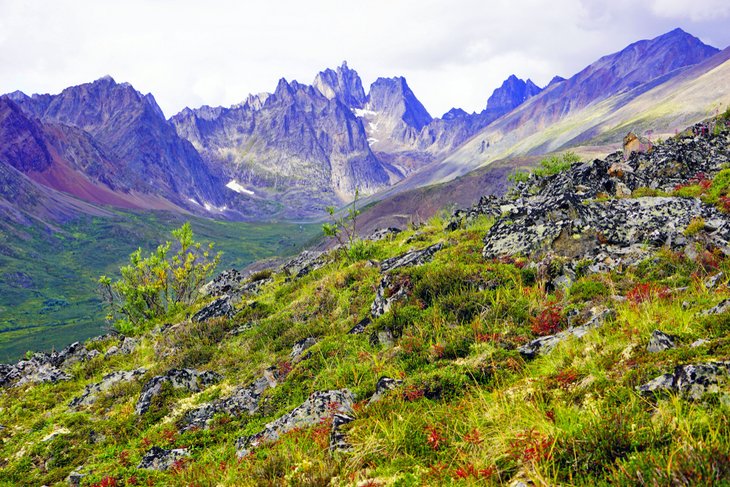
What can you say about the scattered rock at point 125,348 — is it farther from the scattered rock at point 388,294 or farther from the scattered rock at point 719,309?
the scattered rock at point 719,309

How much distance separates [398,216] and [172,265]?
424 ft

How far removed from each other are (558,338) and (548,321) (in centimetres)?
142

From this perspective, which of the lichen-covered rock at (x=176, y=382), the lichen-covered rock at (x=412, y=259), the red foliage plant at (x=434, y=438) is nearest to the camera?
the red foliage plant at (x=434, y=438)

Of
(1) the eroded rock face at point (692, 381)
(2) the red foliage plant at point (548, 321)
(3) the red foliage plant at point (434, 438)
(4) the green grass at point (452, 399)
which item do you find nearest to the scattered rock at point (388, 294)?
(4) the green grass at point (452, 399)

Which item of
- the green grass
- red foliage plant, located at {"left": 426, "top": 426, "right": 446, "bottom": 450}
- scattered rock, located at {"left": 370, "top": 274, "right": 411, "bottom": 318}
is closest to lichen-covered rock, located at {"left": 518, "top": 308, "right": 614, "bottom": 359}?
the green grass

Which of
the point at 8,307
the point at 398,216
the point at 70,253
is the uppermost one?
the point at 70,253

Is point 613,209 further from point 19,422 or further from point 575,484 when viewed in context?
point 19,422

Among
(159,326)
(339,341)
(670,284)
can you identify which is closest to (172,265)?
(159,326)

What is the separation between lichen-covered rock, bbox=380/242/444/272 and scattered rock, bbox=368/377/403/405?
8765 mm

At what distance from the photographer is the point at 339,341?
11.3 m

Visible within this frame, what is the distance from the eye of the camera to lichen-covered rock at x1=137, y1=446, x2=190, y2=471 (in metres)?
7.85

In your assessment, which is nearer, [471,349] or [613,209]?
[471,349]

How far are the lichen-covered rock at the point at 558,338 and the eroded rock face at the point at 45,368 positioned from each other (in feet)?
58.6

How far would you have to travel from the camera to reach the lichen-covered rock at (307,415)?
7.27 m
